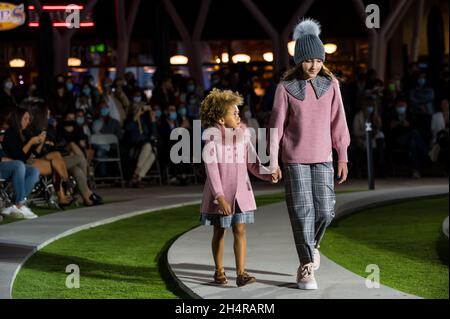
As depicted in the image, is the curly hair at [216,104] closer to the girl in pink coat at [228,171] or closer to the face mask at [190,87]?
the girl in pink coat at [228,171]

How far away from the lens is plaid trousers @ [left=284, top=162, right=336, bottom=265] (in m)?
8.51

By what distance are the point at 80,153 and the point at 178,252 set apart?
7581 mm

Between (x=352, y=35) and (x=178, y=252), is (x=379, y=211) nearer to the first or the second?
(x=178, y=252)

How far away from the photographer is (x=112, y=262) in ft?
35.2

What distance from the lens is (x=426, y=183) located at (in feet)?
69.7

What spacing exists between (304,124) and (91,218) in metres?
6.46

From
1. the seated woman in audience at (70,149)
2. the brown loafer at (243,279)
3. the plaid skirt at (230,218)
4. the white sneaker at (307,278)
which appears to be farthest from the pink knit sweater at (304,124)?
the seated woman in audience at (70,149)

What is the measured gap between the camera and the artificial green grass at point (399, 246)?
9.40 meters

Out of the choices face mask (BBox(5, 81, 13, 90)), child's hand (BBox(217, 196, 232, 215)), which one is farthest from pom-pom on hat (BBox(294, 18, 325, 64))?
face mask (BBox(5, 81, 13, 90))

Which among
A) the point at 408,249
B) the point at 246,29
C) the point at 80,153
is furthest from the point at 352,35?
the point at 408,249

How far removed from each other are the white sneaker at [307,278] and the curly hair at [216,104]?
1.38m

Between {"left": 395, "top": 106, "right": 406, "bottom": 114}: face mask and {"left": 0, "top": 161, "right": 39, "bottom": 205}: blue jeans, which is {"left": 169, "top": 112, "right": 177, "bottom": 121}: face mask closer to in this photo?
{"left": 395, "top": 106, "right": 406, "bottom": 114}: face mask

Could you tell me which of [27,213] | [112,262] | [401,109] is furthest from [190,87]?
[112,262]

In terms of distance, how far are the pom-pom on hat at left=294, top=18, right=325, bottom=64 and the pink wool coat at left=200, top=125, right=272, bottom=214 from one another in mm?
785
